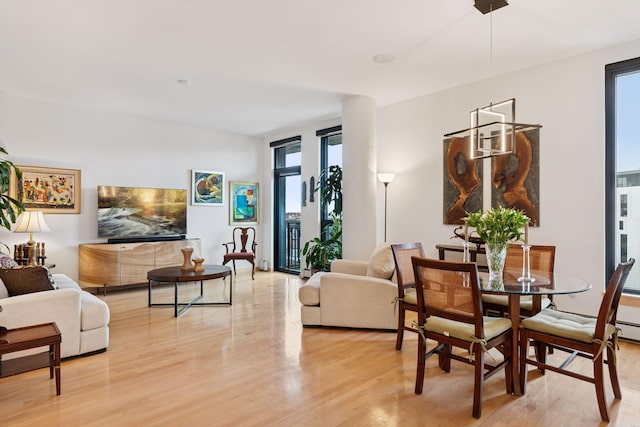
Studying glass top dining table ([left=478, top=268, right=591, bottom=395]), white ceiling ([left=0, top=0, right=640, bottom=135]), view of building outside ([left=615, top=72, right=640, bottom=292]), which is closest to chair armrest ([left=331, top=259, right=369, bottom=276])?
glass top dining table ([left=478, top=268, right=591, bottom=395])

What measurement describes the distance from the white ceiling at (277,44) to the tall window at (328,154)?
1.32m

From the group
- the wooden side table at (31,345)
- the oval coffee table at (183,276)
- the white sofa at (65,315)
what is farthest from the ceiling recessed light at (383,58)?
the wooden side table at (31,345)

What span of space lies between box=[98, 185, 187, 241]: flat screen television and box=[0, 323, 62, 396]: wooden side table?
11.4 feet

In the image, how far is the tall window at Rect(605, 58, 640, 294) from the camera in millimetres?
3549

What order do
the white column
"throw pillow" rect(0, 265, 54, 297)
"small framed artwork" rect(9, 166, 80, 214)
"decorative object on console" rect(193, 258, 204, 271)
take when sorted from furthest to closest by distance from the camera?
"small framed artwork" rect(9, 166, 80, 214) < the white column < "decorative object on console" rect(193, 258, 204, 271) < "throw pillow" rect(0, 265, 54, 297)

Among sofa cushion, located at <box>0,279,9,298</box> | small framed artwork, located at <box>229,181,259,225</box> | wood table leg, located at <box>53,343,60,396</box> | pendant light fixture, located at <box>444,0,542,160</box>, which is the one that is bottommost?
wood table leg, located at <box>53,343,60,396</box>

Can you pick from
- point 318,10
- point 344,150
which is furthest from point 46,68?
point 344,150

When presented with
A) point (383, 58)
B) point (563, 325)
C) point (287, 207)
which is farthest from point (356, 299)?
point (287, 207)

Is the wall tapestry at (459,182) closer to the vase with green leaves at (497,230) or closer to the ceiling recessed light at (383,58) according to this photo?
the ceiling recessed light at (383,58)

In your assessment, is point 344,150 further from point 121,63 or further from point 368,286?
point 121,63

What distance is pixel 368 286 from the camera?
3.83 metres

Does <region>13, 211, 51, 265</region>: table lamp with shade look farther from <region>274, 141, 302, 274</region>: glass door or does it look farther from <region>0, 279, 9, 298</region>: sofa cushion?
<region>274, 141, 302, 274</region>: glass door

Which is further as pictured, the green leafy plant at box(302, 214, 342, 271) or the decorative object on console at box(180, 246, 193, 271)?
the green leafy plant at box(302, 214, 342, 271)

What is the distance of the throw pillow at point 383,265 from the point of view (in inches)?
156
